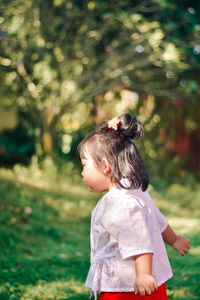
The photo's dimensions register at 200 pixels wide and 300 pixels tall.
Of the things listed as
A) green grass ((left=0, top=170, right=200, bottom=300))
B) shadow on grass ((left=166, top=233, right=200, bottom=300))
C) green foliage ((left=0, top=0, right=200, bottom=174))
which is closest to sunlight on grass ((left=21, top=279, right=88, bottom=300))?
green grass ((left=0, top=170, right=200, bottom=300))

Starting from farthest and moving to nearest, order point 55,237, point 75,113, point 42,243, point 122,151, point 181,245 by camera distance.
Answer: point 75,113
point 55,237
point 42,243
point 181,245
point 122,151

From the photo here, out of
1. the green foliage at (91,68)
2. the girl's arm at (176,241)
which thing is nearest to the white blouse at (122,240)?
the girl's arm at (176,241)

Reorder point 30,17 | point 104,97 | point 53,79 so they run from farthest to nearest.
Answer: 1. point 104,97
2. point 53,79
3. point 30,17

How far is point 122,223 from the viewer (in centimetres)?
206

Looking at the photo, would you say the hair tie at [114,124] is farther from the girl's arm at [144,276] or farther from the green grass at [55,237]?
the green grass at [55,237]

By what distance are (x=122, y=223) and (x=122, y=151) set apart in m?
0.35

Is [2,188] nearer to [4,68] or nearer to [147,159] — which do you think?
[4,68]

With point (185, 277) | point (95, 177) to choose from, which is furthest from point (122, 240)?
point (185, 277)

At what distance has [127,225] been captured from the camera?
205cm

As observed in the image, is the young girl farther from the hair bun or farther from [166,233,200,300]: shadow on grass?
[166,233,200,300]: shadow on grass

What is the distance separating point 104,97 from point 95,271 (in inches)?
276

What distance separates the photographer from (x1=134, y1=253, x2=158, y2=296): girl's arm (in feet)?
6.43

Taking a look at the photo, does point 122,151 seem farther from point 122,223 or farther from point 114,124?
point 122,223

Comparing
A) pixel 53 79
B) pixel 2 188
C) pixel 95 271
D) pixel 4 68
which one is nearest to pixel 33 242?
pixel 2 188
